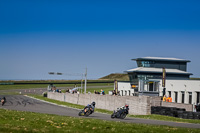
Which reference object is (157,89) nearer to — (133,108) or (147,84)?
(147,84)

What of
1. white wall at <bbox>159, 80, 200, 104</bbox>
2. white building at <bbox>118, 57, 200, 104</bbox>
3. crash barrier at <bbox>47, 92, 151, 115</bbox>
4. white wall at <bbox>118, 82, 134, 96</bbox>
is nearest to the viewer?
crash barrier at <bbox>47, 92, 151, 115</bbox>

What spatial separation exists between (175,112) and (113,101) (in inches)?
679

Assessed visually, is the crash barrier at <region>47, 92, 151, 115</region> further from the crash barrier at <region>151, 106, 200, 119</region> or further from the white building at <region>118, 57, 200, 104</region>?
the white building at <region>118, 57, 200, 104</region>

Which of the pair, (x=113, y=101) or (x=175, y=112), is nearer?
(x=175, y=112)

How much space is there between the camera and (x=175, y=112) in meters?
31.3

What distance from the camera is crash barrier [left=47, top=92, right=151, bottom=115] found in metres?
37.0

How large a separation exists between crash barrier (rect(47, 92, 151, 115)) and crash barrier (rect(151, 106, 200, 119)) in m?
1.47

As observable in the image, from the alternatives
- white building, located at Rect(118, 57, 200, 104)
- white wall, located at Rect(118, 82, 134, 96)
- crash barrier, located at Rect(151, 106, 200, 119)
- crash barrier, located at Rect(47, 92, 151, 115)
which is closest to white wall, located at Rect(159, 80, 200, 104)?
white building, located at Rect(118, 57, 200, 104)

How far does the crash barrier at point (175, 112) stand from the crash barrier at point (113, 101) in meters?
1.47

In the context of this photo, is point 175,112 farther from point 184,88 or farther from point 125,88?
point 125,88

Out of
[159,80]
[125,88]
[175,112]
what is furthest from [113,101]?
[125,88]

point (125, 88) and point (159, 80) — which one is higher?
point (159, 80)

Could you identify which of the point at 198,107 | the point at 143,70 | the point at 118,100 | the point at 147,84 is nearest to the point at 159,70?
the point at 143,70

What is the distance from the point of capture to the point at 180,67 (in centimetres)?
8294
